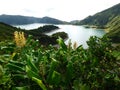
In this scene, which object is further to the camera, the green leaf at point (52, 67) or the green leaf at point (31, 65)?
the green leaf at point (31, 65)

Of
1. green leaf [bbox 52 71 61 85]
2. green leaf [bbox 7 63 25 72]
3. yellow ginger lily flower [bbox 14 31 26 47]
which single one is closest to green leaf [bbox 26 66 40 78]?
green leaf [bbox 52 71 61 85]

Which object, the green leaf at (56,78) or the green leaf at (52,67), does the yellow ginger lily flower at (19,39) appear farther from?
the green leaf at (56,78)

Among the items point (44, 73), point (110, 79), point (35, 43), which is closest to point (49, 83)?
point (44, 73)

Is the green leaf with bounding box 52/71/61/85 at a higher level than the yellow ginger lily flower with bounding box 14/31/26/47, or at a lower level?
lower

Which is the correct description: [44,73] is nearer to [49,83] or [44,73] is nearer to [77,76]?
[49,83]

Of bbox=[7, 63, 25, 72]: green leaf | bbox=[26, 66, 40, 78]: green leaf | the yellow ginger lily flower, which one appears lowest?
bbox=[7, 63, 25, 72]: green leaf

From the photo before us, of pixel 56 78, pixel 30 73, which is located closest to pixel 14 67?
pixel 30 73

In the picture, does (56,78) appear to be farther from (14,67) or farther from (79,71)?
(14,67)

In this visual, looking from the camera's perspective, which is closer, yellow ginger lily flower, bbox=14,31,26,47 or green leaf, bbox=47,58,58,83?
green leaf, bbox=47,58,58,83

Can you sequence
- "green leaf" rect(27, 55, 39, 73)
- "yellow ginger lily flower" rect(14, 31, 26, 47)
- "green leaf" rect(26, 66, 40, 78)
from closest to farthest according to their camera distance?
1. "green leaf" rect(26, 66, 40, 78)
2. "green leaf" rect(27, 55, 39, 73)
3. "yellow ginger lily flower" rect(14, 31, 26, 47)

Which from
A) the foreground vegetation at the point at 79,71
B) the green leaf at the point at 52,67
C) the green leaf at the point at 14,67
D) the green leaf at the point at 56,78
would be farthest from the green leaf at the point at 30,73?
the green leaf at the point at 14,67

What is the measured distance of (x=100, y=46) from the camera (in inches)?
278

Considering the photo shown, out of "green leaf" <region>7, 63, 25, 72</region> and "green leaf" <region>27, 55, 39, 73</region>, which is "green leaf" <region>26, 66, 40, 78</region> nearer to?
"green leaf" <region>27, 55, 39, 73</region>

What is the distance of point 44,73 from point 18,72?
1035mm
